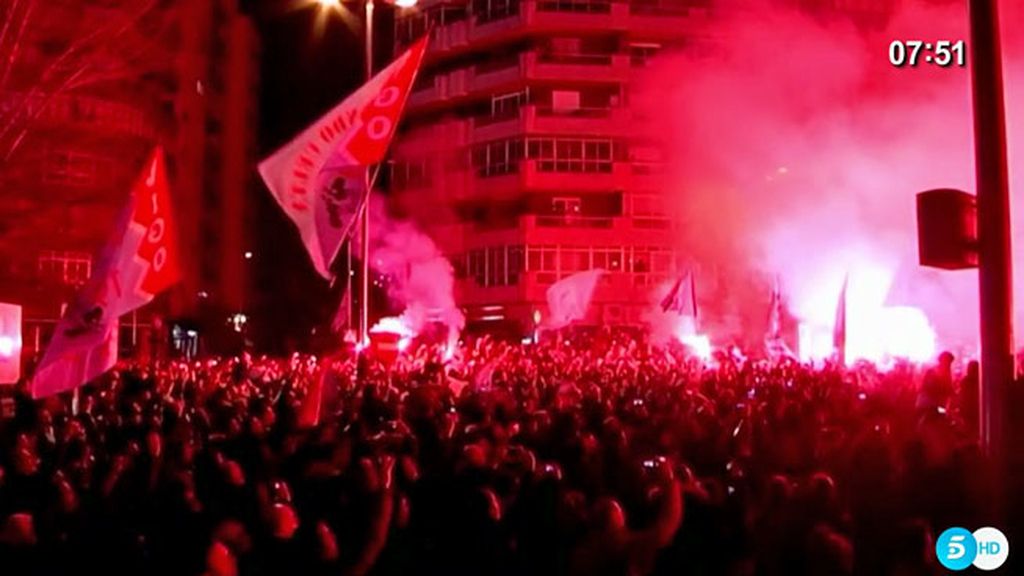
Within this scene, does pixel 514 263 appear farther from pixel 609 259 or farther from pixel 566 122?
pixel 566 122

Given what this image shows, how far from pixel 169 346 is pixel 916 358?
35.6 meters

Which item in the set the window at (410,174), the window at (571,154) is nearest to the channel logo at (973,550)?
the window at (571,154)

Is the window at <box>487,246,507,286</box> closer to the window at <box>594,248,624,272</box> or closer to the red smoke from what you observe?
the window at <box>594,248,624,272</box>

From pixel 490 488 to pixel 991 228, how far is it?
3161mm

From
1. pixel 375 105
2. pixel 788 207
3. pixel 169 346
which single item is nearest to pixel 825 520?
pixel 375 105

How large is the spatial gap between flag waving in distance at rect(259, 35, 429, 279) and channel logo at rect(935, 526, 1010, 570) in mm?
7749

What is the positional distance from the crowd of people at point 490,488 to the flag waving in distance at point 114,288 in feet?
1.74

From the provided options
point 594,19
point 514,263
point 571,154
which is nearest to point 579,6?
point 594,19

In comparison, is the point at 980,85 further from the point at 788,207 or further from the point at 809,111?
the point at 788,207

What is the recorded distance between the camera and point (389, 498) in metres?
6.61

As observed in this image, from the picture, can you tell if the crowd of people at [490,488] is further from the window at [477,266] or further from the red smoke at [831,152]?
the window at [477,266]

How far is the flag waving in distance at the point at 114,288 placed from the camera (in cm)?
992

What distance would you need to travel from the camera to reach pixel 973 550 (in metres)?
5.16

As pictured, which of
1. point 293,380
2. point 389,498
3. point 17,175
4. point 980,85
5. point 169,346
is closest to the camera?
point 980,85
